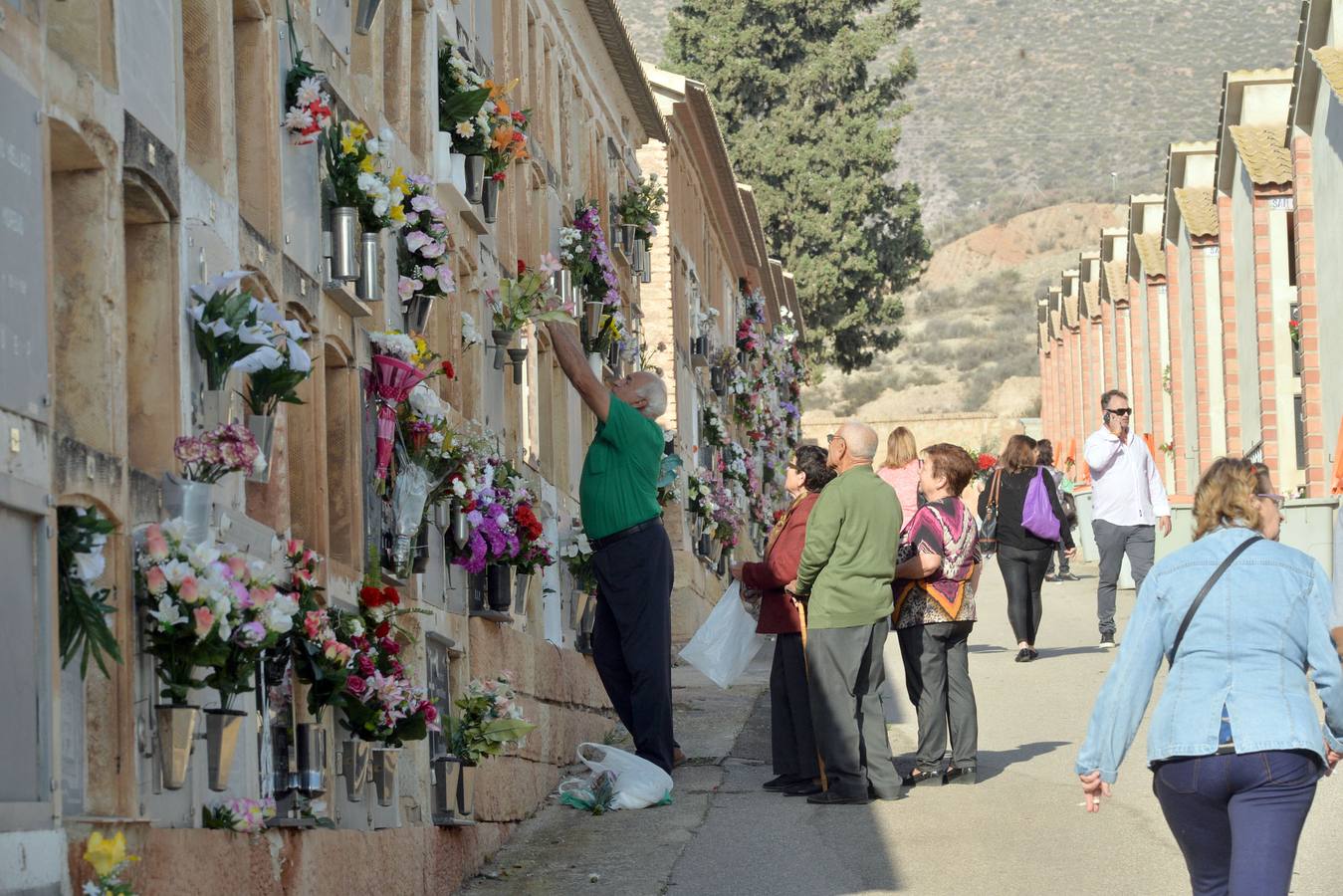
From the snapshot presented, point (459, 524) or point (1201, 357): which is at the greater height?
point (1201, 357)

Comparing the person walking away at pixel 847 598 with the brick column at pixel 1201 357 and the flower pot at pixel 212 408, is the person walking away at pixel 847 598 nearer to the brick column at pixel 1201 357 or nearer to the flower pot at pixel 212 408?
the flower pot at pixel 212 408

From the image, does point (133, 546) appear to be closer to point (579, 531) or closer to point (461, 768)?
point (461, 768)

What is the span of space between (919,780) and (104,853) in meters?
8.16

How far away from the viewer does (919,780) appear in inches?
524

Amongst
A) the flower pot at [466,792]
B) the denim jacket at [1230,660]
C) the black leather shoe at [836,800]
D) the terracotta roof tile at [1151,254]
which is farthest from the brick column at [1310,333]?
the denim jacket at [1230,660]

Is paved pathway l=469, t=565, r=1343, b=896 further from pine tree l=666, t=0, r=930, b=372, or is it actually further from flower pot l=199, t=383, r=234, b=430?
pine tree l=666, t=0, r=930, b=372

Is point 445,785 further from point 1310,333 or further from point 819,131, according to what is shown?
point 819,131

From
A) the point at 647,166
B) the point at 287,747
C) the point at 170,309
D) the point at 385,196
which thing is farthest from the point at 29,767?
the point at 647,166

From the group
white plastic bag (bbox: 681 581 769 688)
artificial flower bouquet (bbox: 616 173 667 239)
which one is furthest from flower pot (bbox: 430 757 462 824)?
artificial flower bouquet (bbox: 616 173 667 239)

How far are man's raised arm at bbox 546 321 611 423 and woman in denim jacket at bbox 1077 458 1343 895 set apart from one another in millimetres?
5122

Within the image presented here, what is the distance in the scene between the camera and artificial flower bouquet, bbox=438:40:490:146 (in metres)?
12.5

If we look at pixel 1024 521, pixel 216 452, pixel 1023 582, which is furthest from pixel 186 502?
pixel 1023 582

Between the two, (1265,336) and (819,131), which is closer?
(1265,336)

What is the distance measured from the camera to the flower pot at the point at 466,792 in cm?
1096
